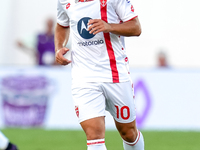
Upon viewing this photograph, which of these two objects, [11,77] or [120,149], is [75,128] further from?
[120,149]

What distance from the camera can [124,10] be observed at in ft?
15.4

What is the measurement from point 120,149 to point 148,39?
8.18 meters

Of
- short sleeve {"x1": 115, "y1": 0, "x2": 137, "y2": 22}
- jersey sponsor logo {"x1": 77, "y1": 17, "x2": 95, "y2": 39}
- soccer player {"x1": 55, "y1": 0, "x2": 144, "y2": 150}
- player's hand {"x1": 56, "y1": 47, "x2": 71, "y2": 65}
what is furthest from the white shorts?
short sleeve {"x1": 115, "y1": 0, "x2": 137, "y2": 22}

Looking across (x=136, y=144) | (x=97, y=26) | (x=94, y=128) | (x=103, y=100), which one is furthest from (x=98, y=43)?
(x=136, y=144)

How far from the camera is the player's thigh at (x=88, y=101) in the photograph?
462 cm

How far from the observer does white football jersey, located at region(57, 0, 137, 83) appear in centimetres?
469

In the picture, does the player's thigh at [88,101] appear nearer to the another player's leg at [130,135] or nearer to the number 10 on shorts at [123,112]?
the number 10 on shorts at [123,112]

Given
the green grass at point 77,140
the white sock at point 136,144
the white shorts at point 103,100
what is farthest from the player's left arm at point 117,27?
the green grass at point 77,140

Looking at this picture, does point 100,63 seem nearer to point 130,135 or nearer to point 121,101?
point 121,101

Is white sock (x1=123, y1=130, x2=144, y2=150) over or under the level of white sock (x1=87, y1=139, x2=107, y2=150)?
under

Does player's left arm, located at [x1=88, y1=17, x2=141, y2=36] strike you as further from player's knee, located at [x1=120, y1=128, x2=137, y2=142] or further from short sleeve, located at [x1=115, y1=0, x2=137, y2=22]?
player's knee, located at [x1=120, y1=128, x2=137, y2=142]

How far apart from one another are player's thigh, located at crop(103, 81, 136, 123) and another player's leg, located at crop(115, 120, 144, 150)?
0.06 meters

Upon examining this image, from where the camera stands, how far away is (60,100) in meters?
9.70

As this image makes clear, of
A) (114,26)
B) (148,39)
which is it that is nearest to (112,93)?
(114,26)
